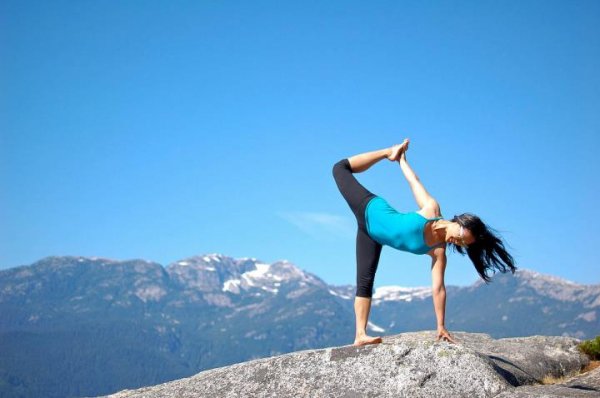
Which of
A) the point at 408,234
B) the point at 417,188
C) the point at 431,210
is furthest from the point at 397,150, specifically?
the point at 408,234

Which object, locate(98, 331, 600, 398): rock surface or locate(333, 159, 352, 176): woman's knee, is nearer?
locate(98, 331, 600, 398): rock surface

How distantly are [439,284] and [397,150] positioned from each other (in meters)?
2.21

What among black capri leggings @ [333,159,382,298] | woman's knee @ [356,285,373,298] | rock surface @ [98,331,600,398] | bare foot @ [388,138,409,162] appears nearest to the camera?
rock surface @ [98,331,600,398]

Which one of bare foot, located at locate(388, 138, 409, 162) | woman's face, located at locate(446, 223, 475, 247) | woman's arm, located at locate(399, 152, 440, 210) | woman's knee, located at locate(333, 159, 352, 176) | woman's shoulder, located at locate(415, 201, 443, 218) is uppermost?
bare foot, located at locate(388, 138, 409, 162)

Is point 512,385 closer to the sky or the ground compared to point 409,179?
closer to the ground

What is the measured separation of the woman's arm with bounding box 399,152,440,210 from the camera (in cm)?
890

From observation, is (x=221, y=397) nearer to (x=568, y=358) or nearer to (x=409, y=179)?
(x=409, y=179)

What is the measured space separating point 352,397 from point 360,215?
2.51 meters

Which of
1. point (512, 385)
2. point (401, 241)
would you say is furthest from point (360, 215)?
point (512, 385)

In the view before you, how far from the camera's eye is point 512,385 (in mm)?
8344

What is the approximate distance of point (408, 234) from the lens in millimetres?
8305

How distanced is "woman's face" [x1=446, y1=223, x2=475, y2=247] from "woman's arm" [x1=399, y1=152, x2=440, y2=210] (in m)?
0.41

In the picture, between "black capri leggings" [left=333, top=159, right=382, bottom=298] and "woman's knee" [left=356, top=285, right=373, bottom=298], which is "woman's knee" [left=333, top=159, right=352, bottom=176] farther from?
"woman's knee" [left=356, top=285, right=373, bottom=298]

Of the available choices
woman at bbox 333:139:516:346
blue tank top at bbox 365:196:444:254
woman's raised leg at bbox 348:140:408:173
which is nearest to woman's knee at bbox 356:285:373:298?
woman at bbox 333:139:516:346
